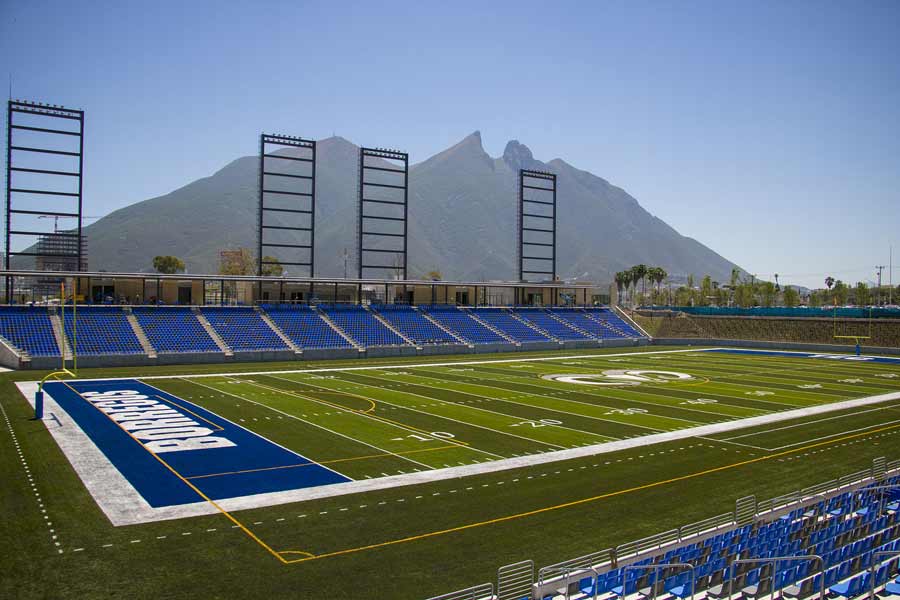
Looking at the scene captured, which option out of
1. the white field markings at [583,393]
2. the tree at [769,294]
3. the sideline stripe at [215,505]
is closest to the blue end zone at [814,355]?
the white field markings at [583,393]

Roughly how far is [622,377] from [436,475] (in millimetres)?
26539

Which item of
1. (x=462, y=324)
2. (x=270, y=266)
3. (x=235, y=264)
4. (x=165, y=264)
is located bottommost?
(x=462, y=324)

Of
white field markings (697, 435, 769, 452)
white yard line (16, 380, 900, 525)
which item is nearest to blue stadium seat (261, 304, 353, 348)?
white yard line (16, 380, 900, 525)

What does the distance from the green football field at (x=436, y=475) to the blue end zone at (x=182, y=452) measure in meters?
1.10

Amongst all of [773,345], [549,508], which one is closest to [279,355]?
[549,508]

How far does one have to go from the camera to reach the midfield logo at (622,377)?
134 ft

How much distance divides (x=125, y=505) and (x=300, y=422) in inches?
435

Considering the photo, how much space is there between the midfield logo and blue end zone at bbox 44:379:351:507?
72.0 ft

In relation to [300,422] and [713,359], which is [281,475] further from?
[713,359]

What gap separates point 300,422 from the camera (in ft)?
88.5

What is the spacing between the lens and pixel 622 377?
43.3 m

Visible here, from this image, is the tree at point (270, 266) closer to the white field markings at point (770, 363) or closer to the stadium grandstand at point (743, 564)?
the white field markings at point (770, 363)

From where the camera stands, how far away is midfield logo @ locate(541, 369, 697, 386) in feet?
134

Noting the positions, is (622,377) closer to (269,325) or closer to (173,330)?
(269,325)
